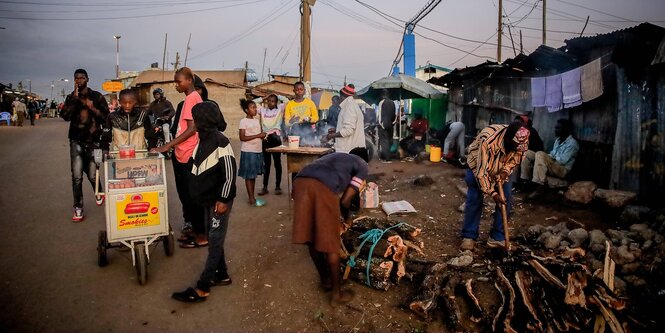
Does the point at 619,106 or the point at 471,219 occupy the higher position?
the point at 619,106

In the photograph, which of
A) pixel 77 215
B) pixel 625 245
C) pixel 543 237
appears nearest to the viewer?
pixel 625 245

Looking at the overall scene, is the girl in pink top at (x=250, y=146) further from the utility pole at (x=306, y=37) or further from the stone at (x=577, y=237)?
the utility pole at (x=306, y=37)

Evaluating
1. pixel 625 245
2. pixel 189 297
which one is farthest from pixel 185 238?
pixel 625 245

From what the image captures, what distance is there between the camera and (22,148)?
1344 cm

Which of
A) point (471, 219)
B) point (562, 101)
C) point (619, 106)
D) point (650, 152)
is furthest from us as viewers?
point (562, 101)

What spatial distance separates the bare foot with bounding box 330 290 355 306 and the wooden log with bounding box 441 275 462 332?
2.80 ft

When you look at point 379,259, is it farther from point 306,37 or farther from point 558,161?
point 306,37

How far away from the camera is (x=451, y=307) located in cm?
313

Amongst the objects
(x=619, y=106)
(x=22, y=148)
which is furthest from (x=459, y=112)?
(x=22, y=148)

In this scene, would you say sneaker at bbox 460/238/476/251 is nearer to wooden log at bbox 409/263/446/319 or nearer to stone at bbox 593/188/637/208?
wooden log at bbox 409/263/446/319

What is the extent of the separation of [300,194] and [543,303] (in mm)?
2238

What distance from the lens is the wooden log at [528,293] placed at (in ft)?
9.48

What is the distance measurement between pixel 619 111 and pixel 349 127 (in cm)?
470

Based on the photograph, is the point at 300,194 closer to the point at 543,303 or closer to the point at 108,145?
the point at 543,303
